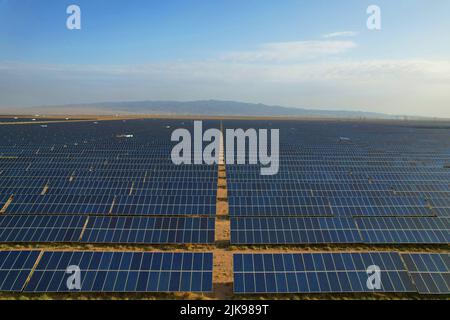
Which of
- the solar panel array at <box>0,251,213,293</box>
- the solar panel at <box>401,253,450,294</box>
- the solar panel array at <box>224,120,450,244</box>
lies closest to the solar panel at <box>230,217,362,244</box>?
the solar panel array at <box>224,120,450,244</box>

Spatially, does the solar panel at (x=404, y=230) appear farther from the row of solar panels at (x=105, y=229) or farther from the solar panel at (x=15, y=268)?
the solar panel at (x=15, y=268)

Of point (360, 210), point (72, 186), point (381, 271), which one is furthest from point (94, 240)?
point (360, 210)

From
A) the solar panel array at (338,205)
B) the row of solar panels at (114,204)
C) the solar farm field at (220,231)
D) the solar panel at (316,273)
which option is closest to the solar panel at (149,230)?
the solar farm field at (220,231)

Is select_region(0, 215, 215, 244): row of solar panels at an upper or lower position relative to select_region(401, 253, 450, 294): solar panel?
upper

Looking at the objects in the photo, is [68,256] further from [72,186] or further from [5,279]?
[72,186]

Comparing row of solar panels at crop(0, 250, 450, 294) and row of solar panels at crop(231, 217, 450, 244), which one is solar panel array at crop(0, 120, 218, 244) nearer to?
row of solar panels at crop(231, 217, 450, 244)

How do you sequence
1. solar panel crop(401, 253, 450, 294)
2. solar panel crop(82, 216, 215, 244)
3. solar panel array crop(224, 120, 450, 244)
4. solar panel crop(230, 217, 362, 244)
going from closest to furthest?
1. solar panel crop(401, 253, 450, 294)
2. solar panel crop(82, 216, 215, 244)
3. solar panel crop(230, 217, 362, 244)
4. solar panel array crop(224, 120, 450, 244)
